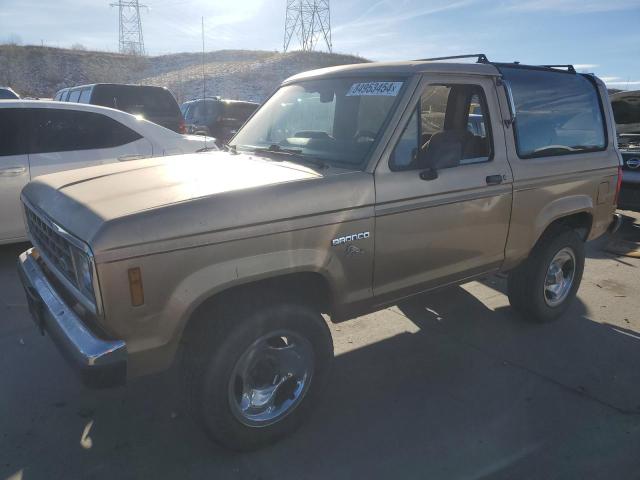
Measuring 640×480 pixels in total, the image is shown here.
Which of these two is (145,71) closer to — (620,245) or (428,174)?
(620,245)

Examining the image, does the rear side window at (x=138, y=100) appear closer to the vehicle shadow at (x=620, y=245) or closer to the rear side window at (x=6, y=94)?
the rear side window at (x=6, y=94)

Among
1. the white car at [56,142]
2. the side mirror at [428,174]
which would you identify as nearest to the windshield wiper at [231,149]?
the side mirror at [428,174]

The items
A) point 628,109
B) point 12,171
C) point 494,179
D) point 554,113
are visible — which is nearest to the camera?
point 494,179

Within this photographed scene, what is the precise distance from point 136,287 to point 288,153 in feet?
4.86

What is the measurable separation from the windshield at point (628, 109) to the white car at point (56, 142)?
7.79 metres

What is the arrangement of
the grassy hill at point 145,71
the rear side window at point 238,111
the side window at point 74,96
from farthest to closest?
the grassy hill at point 145,71 < the rear side window at point 238,111 < the side window at point 74,96

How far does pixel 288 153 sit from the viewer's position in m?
3.22

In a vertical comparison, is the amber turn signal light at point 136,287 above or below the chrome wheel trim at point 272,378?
above

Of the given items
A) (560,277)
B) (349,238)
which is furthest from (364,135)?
(560,277)

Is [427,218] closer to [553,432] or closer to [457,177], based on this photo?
[457,177]

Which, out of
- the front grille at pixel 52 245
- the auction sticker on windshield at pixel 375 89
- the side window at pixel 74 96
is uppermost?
the auction sticker on windshield at pixel 375 89

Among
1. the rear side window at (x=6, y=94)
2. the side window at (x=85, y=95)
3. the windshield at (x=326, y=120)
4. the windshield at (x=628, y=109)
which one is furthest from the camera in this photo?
the rear side window at (x=6, y=94)

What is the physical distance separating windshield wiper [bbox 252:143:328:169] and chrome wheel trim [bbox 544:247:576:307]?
2478 mm

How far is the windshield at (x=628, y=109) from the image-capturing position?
877cm
